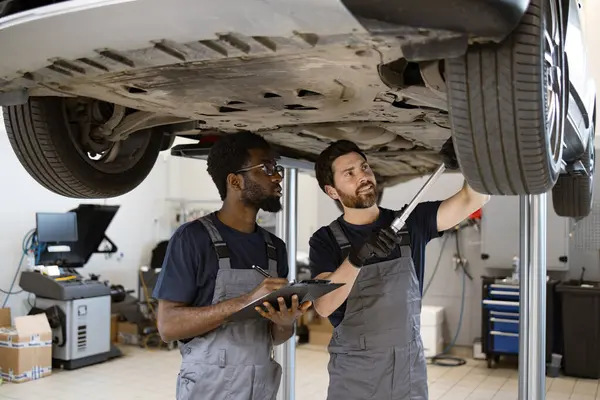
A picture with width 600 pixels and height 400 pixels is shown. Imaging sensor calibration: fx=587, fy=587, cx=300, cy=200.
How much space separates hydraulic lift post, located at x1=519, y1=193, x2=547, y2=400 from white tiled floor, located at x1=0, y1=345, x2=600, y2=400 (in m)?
2.05

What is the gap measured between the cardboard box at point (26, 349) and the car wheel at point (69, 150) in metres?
3.42

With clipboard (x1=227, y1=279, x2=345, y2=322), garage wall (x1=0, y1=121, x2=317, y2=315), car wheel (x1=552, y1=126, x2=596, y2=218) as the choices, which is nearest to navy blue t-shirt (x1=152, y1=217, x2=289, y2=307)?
clipboard (x1=227, y1=279, x2=345, y2=322)

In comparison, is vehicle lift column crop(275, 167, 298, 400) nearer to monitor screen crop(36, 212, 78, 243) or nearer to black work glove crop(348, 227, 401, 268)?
black work glove crop(348, 227, 401, 268)

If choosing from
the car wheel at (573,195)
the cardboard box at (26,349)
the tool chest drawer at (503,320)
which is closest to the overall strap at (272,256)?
the car wheel at (573,195)

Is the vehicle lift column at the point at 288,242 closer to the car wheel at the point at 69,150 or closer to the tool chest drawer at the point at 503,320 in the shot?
the car wheel at the point at 69,150

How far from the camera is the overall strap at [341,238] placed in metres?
1.94

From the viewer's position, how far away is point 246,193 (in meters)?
1.82

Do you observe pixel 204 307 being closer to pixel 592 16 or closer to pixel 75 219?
pixel 75 219

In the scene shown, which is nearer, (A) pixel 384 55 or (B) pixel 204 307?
(A) pixel 384 55

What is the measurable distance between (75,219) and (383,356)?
4565 millimetres

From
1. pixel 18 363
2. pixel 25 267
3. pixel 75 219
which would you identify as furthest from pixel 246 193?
pixel 25 267

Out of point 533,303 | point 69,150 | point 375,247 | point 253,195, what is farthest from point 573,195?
point 69,150

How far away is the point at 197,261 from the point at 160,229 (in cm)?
634

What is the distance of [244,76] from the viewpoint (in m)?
1.46
